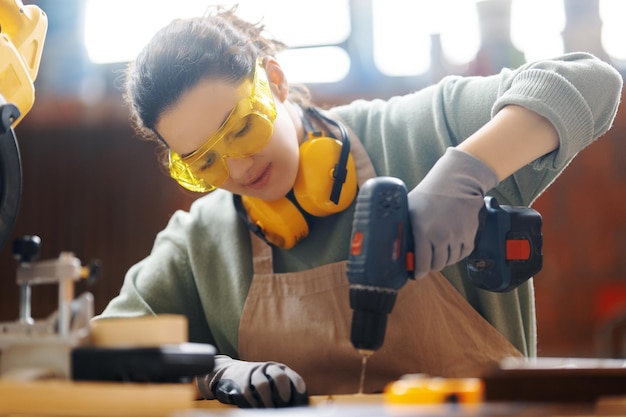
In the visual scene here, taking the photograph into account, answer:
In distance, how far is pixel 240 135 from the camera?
1.39 m

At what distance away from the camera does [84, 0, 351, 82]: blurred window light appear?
4.23 meters

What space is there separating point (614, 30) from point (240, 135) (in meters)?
3.17

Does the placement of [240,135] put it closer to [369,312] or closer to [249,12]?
[369,312]

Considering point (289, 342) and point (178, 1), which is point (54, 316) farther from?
point (178, 1)

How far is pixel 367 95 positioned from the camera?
13.5ft

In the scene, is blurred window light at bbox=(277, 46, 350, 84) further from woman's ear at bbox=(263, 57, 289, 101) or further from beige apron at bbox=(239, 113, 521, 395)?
beige apron at bbox=(239, 113, 521, 395)

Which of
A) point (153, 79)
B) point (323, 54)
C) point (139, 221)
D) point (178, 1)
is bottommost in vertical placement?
point (139, 221)

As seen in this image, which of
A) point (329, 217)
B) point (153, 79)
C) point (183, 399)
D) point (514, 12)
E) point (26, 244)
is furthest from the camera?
point (514, 12)

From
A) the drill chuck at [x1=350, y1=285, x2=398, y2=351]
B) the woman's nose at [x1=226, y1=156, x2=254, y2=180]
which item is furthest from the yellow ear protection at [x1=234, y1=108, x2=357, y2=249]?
the drill chuck at [x1=350, y1=285, x2=398, y2=351]

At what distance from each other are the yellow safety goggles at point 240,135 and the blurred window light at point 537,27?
112 inches

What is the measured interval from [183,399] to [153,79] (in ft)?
2.60

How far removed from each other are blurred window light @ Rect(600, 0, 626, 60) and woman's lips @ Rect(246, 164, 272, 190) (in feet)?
9.86

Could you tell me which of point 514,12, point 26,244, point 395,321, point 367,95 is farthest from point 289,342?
point 514,12

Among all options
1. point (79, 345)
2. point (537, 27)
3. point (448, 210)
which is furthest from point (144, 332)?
point (537, 27)
